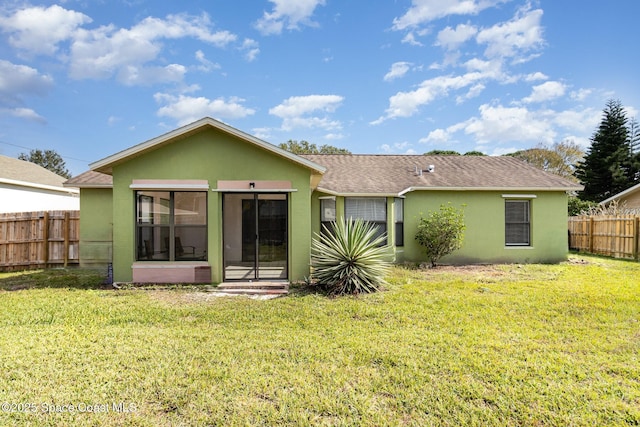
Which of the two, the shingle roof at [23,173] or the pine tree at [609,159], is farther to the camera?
the pine tree at [609,159]

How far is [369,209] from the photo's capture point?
12.2m

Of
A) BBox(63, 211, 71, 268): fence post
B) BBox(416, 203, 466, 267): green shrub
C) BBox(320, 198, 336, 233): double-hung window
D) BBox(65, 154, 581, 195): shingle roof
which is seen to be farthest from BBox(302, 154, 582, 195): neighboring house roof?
BBox(63, 211, 71, 268): fence post

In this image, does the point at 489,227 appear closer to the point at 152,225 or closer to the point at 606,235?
the point at 606,235

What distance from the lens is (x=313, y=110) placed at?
75.6 feet

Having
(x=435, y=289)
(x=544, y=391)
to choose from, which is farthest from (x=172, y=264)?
(x=544, y=391)

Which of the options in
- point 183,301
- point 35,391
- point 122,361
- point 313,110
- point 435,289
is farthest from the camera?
point 313,110

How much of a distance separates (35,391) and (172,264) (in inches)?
211

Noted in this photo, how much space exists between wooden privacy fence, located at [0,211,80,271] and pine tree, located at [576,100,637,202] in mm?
38268

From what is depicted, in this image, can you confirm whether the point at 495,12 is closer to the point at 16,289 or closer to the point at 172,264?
the point at 172,264

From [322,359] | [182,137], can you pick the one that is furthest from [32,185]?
[322,359]

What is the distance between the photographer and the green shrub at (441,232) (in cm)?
1155

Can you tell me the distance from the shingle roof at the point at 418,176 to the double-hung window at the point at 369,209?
0.40m

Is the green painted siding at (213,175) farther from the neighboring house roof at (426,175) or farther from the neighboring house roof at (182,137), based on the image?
the neighboring house roof at (426,175)

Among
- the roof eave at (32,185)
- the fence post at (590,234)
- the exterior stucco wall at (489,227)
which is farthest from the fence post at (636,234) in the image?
the roof eave at (32,185)
